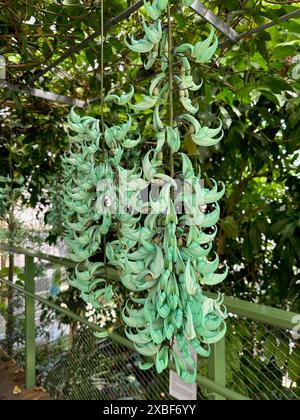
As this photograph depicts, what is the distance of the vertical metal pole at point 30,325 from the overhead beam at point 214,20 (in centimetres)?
151

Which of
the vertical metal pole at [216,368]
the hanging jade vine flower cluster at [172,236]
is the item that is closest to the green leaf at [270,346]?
the vertical metal pole at [216,368]

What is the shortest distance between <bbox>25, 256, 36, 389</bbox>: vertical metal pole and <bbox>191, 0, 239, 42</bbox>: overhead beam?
59.4 inches

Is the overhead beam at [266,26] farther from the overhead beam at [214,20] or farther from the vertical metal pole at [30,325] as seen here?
the vertical metal pole at [30,325]

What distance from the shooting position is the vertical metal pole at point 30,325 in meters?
2.14

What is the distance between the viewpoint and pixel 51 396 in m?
2.08

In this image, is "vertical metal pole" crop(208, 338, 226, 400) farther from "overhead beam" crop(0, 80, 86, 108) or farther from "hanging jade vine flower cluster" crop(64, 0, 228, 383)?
"overhead beam" crop(0, 80, 86, 108)

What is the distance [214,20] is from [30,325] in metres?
1.79

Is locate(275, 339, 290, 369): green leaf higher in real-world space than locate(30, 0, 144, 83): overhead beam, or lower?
lower

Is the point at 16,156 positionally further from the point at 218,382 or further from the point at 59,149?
the point at 218,382

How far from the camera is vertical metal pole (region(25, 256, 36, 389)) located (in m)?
2.14

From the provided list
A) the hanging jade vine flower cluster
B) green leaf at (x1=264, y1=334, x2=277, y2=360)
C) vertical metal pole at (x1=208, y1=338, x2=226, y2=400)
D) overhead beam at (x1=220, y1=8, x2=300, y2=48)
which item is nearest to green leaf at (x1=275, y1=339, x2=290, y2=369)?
green leaf at (x1=264, y1=334, x2=277, y2=360)

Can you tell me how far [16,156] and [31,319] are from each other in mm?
1399

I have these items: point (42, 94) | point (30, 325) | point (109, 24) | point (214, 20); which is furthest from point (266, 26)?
point (30, 325)
